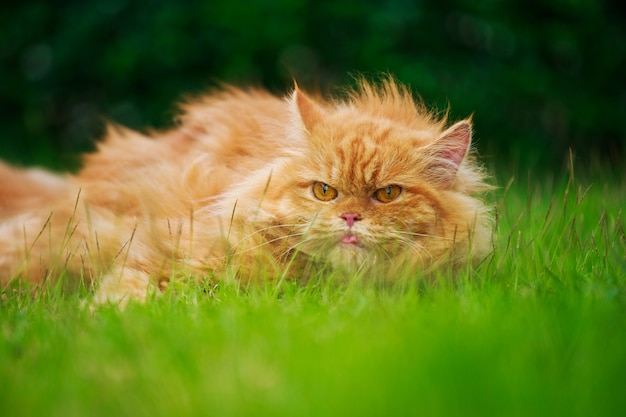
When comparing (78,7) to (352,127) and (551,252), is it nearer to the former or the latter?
(352,127)

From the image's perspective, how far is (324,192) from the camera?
2.74 m

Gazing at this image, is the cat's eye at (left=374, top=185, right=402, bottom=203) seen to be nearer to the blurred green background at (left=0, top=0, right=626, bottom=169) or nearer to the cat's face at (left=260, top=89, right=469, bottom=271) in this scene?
the cat's face at (left=260, top=89, right=469, bottom=271)

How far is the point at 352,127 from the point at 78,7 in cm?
439

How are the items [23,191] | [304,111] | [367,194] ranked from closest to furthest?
[367,194] < [304,111] < [23,191]

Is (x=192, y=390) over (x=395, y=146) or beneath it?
beneath

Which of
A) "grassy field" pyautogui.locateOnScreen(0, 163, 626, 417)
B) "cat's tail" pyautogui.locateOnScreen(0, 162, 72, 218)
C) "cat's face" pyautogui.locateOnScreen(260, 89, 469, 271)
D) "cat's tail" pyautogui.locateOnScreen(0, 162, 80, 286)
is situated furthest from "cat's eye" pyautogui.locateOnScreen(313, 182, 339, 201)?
"cat's tail" pyautogui.locateOnScreen(0, 162, 72, 218)

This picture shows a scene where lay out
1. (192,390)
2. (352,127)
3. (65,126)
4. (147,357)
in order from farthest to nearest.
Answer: (65,126) < (352,127) < (147,357) < (192,390)

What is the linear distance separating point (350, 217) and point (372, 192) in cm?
17

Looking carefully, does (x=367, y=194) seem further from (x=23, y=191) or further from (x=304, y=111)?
(x=23, y=191)

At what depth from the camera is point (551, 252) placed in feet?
9.70

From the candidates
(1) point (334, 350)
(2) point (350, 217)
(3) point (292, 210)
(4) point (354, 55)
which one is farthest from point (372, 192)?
(4) point (354, 55)

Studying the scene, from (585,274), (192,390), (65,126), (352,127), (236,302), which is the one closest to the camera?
(192,390)

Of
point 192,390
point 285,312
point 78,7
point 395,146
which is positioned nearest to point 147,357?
point 192,390

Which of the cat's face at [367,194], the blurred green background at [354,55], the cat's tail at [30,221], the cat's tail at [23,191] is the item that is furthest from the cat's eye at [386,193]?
the blurred green background at [354,55]
